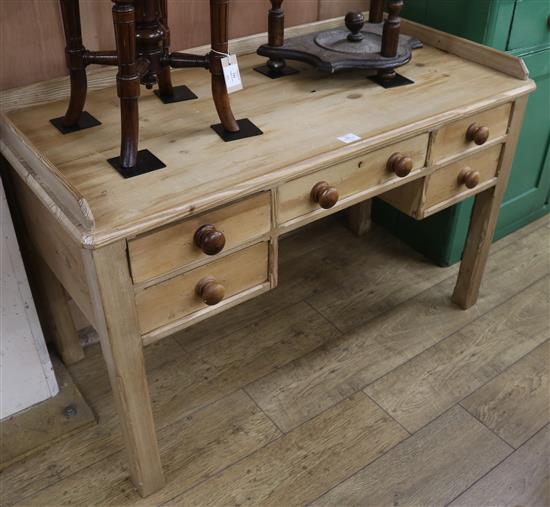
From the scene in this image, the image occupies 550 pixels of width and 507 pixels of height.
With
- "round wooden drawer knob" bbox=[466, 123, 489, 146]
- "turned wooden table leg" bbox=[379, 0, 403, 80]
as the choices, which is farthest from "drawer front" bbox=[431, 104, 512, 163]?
"turned wooden table leg" bbox=[379, 0, 403, 80]

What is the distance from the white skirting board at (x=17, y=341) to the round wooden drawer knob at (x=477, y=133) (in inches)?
45.0

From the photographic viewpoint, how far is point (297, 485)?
1641mm

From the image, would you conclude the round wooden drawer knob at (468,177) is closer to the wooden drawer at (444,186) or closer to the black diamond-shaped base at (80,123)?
the wooden drawer at (444,186)

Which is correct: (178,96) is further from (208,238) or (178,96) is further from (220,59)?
(208,238)

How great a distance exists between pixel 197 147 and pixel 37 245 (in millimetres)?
497

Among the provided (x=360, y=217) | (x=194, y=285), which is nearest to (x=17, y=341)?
(x=194, y=285)

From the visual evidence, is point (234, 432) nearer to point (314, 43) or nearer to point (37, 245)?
point (37, 245)

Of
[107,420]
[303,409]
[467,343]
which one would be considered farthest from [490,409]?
[107,420]

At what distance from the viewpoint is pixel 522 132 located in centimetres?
223

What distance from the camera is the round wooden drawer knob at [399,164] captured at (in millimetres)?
1540

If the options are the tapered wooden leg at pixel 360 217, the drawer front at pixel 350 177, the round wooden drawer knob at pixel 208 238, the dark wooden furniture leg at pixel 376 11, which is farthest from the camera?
the tapered wooden leg at pixel 360 217

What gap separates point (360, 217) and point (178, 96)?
104 centimetres

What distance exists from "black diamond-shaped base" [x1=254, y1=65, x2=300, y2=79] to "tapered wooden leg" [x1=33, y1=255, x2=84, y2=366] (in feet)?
2.54

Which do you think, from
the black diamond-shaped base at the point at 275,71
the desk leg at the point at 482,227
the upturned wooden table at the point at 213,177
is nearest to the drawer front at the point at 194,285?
the upturned wooden table at the point at 213,177
